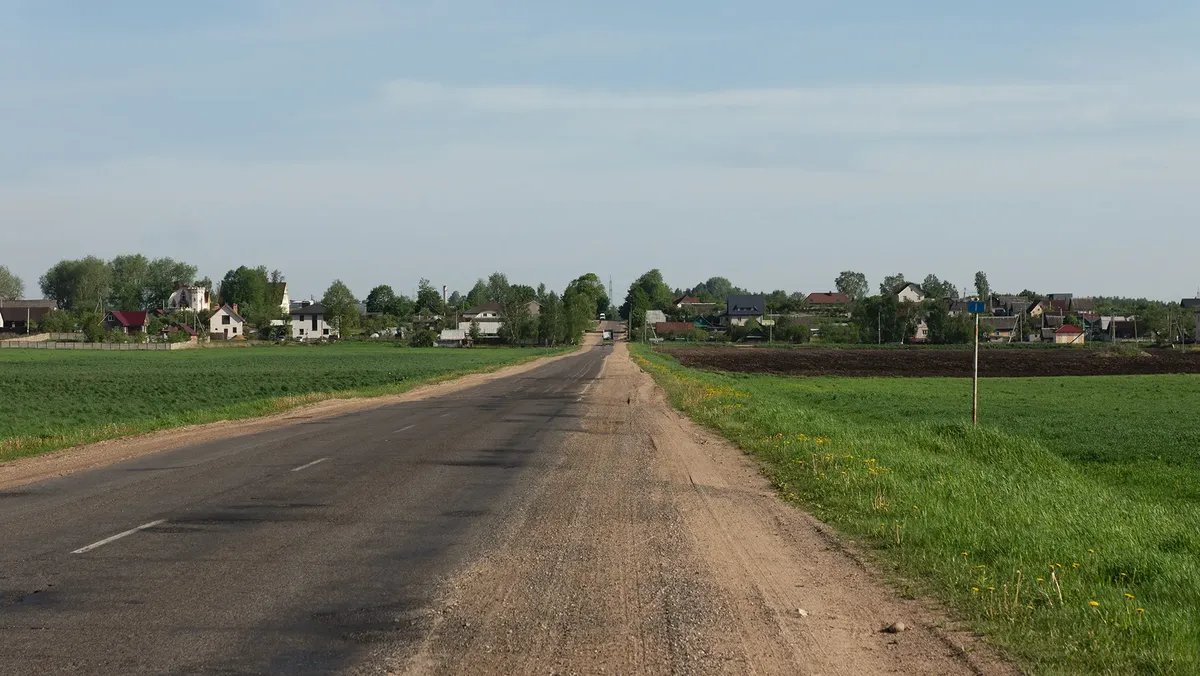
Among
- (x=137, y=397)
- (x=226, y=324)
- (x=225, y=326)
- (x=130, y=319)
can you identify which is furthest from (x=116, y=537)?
(x=226, y=324)

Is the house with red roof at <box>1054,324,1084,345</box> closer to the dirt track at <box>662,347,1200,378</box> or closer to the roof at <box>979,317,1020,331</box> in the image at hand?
the roof at <box>979,317,1020,331</box>

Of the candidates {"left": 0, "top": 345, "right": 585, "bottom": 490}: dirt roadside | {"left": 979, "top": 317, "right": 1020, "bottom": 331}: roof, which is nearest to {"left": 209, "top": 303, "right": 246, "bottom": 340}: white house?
{"left": 979, "top": 317, "right": 1020, "bottom": 331}: roof

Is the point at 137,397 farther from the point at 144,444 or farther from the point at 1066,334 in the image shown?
the point at 1066,334

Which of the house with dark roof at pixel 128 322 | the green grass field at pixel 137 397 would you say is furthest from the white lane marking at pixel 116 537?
the house with dark roof at pixel 128 322

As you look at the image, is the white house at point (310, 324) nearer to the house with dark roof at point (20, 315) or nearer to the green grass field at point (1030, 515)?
the house with dark roof at point (20, 315)

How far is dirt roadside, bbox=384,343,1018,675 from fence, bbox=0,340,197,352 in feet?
432

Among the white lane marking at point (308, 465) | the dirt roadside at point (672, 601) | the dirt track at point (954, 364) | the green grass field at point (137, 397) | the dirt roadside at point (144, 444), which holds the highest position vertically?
the dirt roadside at point (672, 601)

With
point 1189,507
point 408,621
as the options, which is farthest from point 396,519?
point 1189,507

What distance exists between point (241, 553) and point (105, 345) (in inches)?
5682

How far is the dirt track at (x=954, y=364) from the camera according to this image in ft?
254

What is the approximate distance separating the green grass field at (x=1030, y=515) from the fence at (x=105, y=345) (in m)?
117

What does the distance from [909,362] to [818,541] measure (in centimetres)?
8602

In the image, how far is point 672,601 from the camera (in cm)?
866

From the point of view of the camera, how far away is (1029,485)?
1733cm
